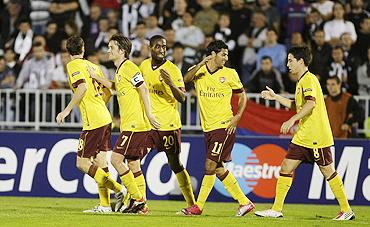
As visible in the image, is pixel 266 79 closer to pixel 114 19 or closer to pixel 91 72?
pixel 114 19

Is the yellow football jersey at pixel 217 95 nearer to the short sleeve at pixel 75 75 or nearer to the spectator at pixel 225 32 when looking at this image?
the short sleeve at pixel 75 75

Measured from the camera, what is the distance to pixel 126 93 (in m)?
14.4

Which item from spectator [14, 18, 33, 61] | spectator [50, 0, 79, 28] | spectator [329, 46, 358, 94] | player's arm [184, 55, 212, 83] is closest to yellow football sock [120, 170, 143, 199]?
player's arm [184, 55, 212, 83]

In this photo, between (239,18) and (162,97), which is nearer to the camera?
(162,97)

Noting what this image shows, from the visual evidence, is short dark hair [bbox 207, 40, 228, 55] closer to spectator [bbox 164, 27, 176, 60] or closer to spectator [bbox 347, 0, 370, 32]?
spectator [bbox 164, 27, 176, 60]

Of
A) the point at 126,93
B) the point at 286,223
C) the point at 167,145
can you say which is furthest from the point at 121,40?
the point at 286,223

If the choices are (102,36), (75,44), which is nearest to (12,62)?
(102,36)

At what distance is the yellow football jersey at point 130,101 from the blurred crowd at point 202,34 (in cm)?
614

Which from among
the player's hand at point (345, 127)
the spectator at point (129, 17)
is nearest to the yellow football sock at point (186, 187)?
the player's hand at point (345, 127)

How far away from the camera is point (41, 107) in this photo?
65.2ft

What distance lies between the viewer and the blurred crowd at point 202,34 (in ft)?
68.1

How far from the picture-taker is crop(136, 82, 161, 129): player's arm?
45.8 ft

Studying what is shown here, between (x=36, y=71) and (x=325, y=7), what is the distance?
19.8 feet

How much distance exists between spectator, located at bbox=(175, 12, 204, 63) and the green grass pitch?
4852 millimetres
